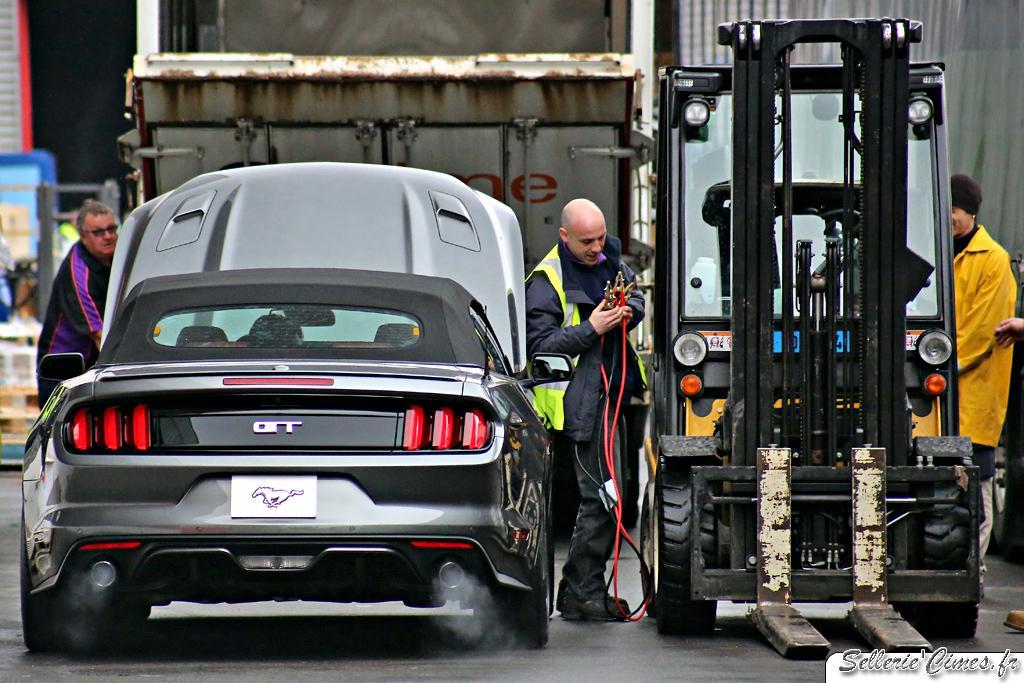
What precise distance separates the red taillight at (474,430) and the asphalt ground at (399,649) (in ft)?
2.62

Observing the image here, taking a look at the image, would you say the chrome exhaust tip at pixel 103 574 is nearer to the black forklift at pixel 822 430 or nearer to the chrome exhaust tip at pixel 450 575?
the chrome exhaust tip at pixel 450 575

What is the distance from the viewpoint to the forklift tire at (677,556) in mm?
7750

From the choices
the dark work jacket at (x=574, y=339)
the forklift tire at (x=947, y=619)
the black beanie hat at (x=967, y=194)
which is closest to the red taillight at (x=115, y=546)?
the dark work jacket at (x=574, y=339)

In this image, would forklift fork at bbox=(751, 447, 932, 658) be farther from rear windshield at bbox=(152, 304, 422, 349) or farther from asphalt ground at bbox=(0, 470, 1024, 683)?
rear windshield at bbox=(152, 304, 422, 349)

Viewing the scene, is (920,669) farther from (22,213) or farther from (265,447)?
(22,213)

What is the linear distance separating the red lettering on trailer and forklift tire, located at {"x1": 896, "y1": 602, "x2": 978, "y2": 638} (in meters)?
4.69

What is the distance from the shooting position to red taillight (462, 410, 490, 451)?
6.90 metres

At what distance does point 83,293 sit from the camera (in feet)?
34.5

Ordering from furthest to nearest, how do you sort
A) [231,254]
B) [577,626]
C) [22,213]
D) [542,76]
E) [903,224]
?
[22,213] < [542,76] < [231,254] < [577,626] < [903,224]

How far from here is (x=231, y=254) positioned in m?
9.38

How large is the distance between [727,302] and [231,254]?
8.08ft

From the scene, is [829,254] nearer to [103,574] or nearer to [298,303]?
[298,303]

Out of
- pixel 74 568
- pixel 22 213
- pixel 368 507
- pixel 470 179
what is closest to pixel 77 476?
pixel 74 568

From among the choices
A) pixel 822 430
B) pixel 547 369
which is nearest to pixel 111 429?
pixel 547 369
